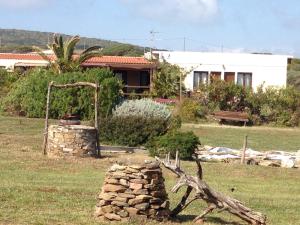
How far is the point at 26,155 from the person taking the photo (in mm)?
20172

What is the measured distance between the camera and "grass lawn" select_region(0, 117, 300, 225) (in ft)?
35.1

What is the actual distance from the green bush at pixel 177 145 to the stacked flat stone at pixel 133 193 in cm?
1138

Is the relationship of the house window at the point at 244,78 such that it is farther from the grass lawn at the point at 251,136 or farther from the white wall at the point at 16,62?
the white wall at the point at 16,62

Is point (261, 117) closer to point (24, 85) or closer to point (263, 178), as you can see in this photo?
point (24, 85)

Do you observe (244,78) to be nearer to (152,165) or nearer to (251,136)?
(251,136)

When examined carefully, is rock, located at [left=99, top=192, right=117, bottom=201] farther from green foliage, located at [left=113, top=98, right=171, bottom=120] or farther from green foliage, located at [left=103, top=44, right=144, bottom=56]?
green foliage, located at [left=103, top=44, right=144, bottom=56]

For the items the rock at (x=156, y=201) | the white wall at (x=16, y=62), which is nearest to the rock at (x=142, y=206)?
the rock at (x=156, y=201)

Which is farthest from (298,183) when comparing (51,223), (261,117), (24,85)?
(261,117)

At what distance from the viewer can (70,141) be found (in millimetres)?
20203

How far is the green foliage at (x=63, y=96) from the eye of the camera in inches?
1342

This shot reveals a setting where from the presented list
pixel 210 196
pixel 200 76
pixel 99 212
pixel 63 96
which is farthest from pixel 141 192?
pixel 200 76

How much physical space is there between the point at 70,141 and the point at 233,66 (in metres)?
33.3

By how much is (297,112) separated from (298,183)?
22.6 m

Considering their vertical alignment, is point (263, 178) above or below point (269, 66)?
below
